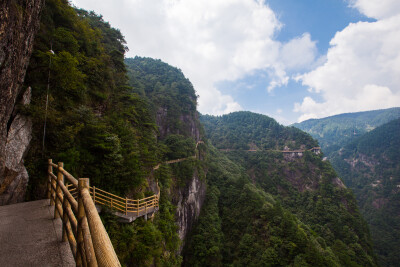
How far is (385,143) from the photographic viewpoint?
93188 millimetres

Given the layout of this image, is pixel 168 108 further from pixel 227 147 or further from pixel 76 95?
pixel 227 147

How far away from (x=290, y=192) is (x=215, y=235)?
3176 centimetres

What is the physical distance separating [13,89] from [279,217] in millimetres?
26406

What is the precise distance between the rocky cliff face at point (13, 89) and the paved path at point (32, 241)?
2.30 m

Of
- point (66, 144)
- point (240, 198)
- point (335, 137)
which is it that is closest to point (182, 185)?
point (240, 198)

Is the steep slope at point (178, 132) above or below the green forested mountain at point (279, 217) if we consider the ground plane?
above

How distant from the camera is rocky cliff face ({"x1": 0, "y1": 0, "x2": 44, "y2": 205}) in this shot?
13.5 ft

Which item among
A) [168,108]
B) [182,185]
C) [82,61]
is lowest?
[182,185]

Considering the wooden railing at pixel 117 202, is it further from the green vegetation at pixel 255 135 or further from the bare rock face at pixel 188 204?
the green vegetation at pixel 255 135

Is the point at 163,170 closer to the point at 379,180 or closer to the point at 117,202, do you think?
the point at 117,202

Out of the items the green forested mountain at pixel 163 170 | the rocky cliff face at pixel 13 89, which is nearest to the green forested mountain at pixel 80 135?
the green forested mountain at pixel 163 170

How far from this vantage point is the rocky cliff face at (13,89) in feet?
13.5

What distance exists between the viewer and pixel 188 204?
2280cm

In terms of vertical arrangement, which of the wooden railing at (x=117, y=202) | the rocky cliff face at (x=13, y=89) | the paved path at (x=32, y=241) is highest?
the rocky cliff face at (x=13, y=89)
